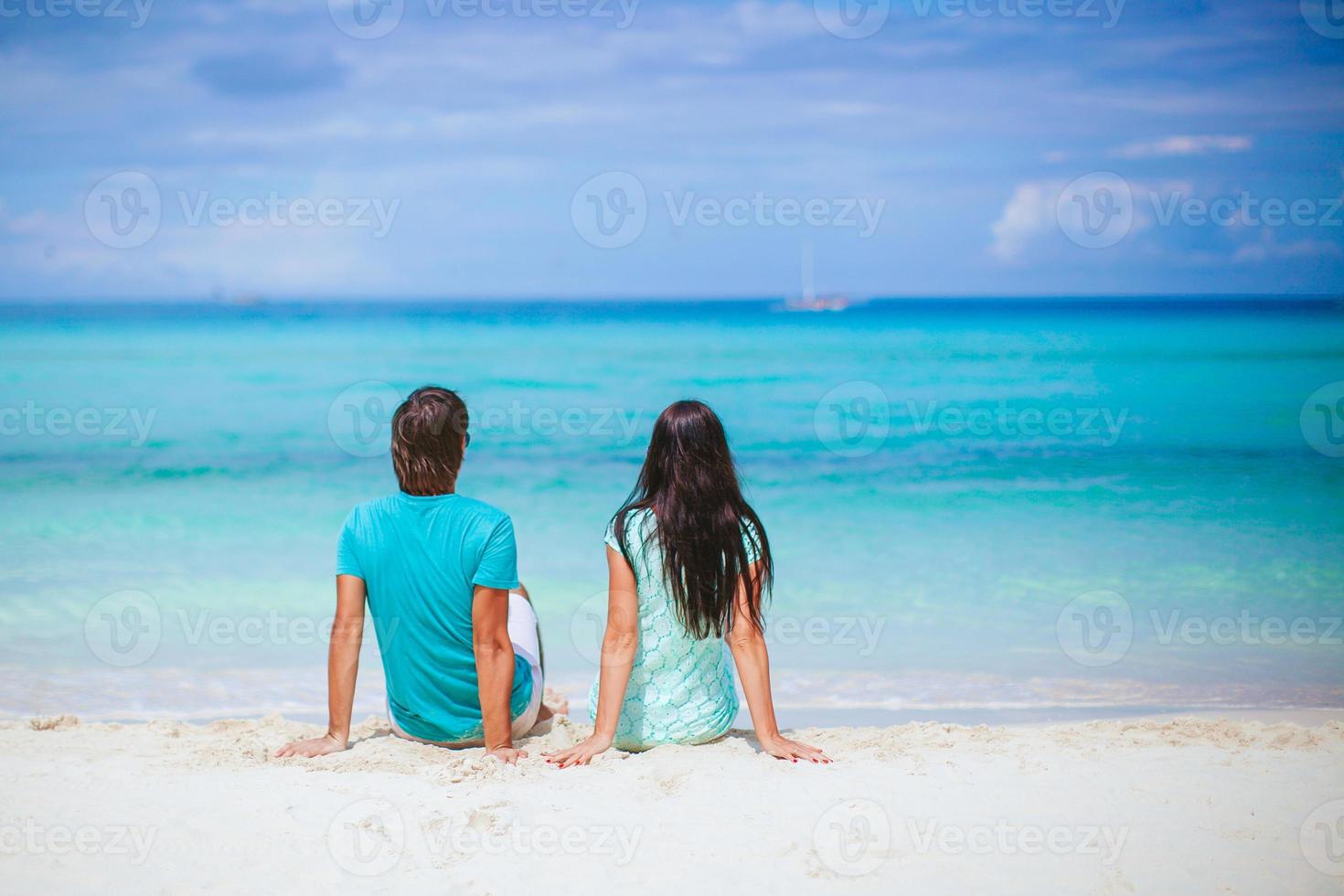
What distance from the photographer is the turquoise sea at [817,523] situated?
522 cm

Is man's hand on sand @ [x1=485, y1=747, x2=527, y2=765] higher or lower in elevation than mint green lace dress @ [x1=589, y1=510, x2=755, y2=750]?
lower

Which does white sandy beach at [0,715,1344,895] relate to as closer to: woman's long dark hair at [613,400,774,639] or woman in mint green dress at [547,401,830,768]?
woman in mint green dress at [547,401,830,768]

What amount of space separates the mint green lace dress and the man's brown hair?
77 centimetres

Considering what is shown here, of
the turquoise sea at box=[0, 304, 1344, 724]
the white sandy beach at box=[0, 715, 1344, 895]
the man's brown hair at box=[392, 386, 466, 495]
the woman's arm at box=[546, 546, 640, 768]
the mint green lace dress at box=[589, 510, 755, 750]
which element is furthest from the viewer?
the turquoise sea at box=[0, 304, 1344, 724]

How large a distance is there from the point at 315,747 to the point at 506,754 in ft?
2.14

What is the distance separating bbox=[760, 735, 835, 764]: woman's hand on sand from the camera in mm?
3203

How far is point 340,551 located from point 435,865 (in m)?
1.10

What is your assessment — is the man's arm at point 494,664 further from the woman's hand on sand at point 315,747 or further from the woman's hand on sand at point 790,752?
the woman's hand on sand at point 790,752

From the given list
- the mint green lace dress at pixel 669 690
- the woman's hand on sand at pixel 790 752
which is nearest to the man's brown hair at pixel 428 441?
the mint green lace dress at pixel 669 690

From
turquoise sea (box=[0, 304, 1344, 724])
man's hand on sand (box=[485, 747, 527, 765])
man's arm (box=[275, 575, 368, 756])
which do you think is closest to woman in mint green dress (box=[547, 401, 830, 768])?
man's hand on sand (box=[485, 747, 527, 765])

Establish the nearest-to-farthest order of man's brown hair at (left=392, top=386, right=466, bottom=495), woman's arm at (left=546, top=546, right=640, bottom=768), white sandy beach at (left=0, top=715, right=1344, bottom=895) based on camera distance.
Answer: white sandy beach at (left=0, top=715, right=1344, bottom=895)
man's brown hair at (left=392, top=386, right=466, bottom=495)
woman's arm at (left=546, top=546, right=640, bottom=768)

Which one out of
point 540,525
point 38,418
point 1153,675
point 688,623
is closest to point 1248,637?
point 1153,675

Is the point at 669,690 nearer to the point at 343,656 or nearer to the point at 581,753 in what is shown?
the point at 581,753

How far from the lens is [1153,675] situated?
17.0 feet
